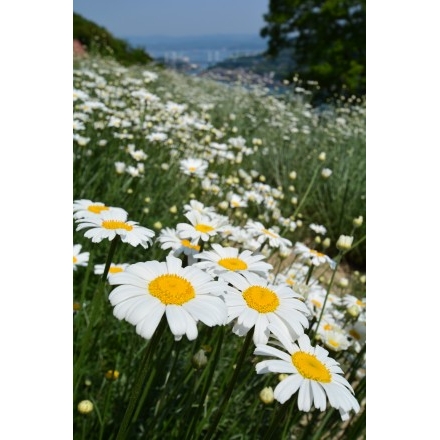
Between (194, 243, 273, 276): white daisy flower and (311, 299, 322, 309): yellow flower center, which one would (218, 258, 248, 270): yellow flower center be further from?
(311, 299, 322, 309): yellow flower center

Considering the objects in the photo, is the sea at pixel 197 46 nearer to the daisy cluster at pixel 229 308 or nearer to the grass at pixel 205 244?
the grass at pixel 205 244

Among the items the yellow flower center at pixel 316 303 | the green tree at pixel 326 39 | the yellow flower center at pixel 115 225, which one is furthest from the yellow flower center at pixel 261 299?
the green tree at pixel 326 39

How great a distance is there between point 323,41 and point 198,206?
4.46m

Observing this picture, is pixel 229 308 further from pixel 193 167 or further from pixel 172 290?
pixel 193 167

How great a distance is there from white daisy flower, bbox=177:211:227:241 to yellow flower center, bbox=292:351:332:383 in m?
0.28

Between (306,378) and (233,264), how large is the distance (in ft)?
0.70

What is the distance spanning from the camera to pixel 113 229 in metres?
0.67

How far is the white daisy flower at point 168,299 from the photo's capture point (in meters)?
0.46

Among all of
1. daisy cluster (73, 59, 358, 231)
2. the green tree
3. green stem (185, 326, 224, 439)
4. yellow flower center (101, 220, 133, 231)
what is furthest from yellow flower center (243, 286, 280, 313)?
the green tree
